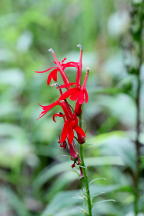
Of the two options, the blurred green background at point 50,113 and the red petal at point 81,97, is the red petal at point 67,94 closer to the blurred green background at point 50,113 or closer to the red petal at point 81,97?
the red petal at point 81,97

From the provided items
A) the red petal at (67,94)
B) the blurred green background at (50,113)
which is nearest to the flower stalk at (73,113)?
the red petal at (67,94)

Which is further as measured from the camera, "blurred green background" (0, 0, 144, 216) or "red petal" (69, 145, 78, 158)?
"blurred green background" (0, 0, 144, 216)

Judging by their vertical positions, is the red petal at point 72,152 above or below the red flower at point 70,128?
below

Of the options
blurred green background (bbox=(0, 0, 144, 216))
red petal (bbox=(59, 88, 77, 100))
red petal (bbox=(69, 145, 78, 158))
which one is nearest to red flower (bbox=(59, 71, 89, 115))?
red petal (bbox=(59, 88, 77, 100))

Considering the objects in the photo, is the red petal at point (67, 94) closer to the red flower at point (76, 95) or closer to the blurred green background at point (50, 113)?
the red flower at point (76, 95)

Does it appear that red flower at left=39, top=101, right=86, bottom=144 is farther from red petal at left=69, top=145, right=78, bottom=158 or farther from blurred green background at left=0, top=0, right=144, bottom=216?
blurred green background at left=0, top=0, right=144, bottom=216

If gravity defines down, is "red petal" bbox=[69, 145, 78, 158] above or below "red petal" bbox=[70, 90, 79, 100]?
below

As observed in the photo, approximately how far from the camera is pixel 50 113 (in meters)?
2.63

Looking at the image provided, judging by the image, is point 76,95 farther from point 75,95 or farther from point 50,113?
point 50,113

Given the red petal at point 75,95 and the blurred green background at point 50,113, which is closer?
the red petal at point 75,95

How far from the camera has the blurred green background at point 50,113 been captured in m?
2.00

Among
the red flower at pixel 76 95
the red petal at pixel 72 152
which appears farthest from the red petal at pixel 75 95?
the red petal at pixel 72 152

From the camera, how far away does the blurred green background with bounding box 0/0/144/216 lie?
2.00 metres

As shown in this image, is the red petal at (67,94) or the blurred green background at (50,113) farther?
the blurred green background at (50,113)
